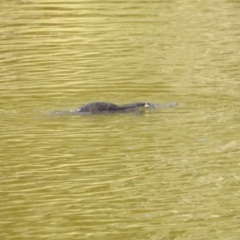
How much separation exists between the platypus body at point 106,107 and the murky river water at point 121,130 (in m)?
0.14

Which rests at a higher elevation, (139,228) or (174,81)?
(139,228)

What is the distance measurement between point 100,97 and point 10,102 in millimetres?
1129

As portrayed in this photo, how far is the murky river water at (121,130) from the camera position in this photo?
29.8ft

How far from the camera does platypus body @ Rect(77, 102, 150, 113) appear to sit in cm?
1259

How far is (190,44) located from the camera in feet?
55.6

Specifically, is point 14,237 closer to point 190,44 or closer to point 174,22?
point 190,44

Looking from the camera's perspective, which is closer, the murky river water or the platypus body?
the murky river water

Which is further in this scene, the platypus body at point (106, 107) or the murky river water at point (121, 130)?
the platypus body at point (106, 107)

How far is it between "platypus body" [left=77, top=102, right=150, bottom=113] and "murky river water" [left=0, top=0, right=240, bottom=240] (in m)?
0.14

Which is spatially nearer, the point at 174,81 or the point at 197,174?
the point at 197,174

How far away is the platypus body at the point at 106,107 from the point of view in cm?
1259

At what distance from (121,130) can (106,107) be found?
0.80 metres

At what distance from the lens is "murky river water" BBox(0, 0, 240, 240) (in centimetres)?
909

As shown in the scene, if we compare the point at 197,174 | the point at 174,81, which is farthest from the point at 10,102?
the point at 197,174
